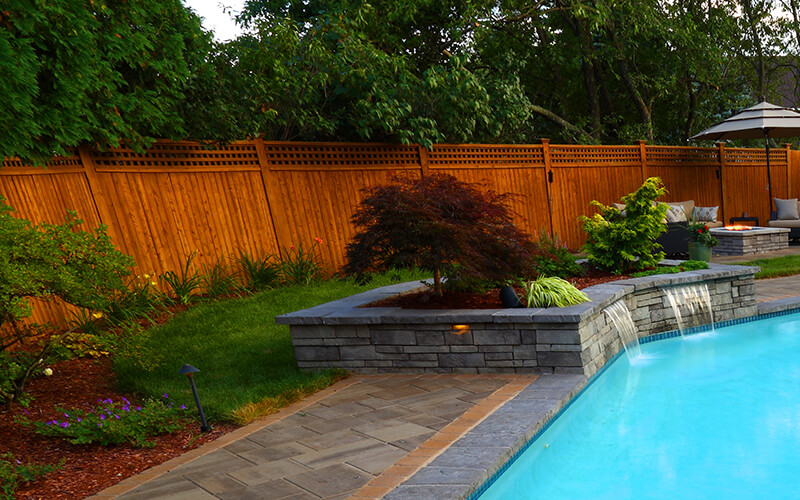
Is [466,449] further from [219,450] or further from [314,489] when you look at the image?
[219,450]

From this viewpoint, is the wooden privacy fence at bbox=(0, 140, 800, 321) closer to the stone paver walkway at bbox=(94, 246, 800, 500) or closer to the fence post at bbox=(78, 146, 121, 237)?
the fence post at bbox=(78, 146, 121, 237)

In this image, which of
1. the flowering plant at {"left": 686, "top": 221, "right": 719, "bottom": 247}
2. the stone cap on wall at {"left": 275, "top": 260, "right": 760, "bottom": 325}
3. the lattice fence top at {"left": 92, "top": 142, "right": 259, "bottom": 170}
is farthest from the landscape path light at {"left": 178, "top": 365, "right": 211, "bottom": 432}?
the flowering plant at {"left": 686, "top": 221, "right": 719, "bottom": 247}

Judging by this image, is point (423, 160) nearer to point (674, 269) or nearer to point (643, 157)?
point (674, 269)

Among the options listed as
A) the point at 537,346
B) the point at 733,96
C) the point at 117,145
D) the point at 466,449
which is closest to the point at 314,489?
the point at 466,449

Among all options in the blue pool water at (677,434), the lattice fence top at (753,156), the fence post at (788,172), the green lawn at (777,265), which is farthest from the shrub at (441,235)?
the fence post at (788,172)

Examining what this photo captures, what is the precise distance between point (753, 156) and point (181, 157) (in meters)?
14.4

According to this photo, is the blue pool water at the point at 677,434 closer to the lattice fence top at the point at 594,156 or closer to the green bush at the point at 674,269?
the green bush at the point at 674,269

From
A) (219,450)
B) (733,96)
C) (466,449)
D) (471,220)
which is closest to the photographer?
(466,449)

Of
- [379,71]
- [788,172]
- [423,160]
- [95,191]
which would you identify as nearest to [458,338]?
[95,191]

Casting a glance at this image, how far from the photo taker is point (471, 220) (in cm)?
502

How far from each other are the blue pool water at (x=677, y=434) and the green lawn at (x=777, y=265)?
9.73ft

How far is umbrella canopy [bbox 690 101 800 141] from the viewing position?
38.9ft

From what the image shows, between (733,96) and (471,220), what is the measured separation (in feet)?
52.8

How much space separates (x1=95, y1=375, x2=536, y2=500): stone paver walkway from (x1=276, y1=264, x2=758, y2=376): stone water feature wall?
20 cm
